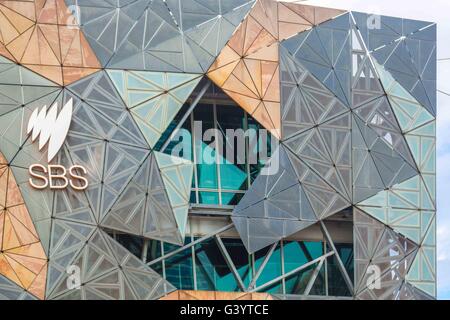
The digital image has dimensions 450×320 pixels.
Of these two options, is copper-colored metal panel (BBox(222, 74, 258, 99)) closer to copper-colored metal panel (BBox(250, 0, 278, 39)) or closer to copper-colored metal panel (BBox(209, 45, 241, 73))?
copper-colored metal panel (BBox(209, 45, 241, 73))

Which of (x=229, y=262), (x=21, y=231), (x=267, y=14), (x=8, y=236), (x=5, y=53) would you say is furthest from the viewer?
(x=267, y=14)

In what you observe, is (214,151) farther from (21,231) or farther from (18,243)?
(18,243)

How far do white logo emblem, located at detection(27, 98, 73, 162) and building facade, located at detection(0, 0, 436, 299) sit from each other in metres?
0.06

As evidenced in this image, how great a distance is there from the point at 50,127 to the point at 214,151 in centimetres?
534

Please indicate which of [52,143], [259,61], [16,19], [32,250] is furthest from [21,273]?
[259,61]

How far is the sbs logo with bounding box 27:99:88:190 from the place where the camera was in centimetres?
3353

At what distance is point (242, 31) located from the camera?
3647 cm

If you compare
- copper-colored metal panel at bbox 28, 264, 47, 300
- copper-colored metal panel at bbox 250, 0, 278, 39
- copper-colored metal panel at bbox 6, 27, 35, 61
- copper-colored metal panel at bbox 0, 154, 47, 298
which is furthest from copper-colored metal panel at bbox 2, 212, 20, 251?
copper-colored metal panel at bbox 250, 0, 278, 39

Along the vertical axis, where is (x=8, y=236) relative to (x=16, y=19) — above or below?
below

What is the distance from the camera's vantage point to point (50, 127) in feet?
111

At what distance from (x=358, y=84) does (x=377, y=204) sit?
12.5 ft

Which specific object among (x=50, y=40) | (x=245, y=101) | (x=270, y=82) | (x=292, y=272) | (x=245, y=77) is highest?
(x=50, y=40)

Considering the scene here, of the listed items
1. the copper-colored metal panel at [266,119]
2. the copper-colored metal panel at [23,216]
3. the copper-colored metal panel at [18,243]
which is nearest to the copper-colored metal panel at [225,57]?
the copper-colored metal panel at [266,119]
